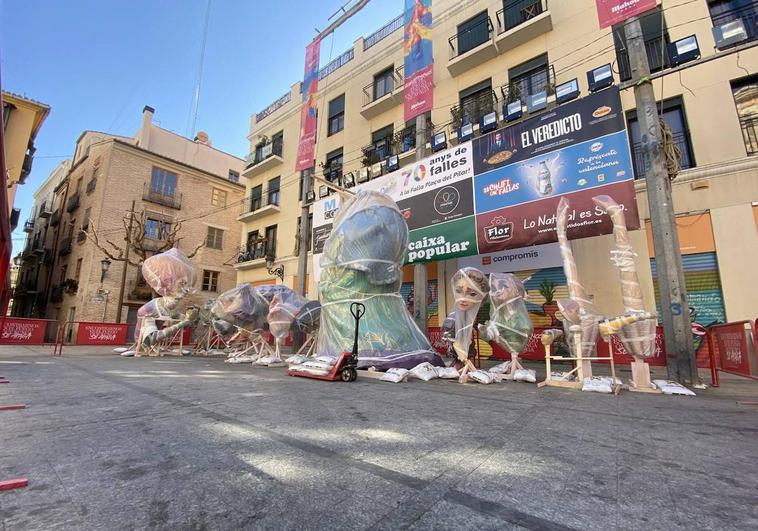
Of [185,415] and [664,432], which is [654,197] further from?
[185,415]

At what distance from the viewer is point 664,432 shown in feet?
9.69

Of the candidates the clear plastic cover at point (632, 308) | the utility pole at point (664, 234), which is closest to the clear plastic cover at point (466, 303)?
the clear plastic cover at point (632, 308)

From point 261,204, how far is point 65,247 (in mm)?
15333

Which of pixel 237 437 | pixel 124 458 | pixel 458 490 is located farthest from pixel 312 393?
pixel 458 490

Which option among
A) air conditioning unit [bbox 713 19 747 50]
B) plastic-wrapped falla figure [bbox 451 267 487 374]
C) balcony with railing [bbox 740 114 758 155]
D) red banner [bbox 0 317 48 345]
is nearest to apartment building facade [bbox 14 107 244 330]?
red banner [bbox 0 317 48 345]

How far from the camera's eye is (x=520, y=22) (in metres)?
12.9

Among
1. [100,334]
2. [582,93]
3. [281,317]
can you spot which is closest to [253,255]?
[100,334]

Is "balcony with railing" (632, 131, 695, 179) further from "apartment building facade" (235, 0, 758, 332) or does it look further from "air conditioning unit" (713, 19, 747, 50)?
"air conditioning unit" (713, 19, 747, 50)

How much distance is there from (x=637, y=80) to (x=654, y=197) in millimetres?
2478

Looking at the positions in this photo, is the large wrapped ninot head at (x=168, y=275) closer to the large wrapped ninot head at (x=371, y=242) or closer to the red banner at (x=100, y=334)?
the large wrapped ninot head at (x=371, y=242)

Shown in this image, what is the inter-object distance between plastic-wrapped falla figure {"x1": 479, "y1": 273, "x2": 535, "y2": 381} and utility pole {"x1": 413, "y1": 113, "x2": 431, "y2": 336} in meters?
3.76

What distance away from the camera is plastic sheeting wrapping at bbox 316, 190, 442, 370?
7.36 m

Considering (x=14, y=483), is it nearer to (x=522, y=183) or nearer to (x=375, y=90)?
(x=522, y=183)

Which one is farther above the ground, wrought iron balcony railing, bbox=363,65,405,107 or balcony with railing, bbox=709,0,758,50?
wrought iron balcony railing, bbox=363,65,405,107
